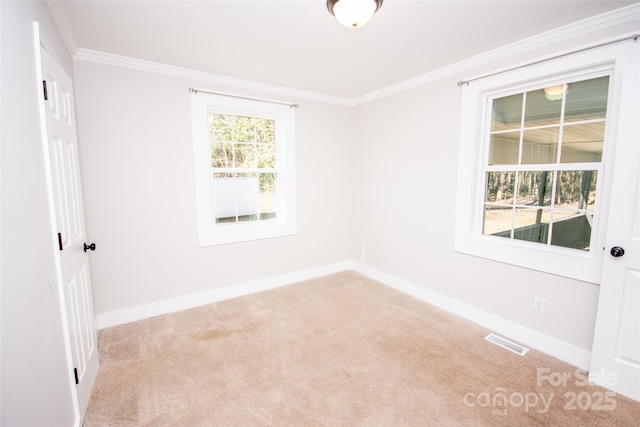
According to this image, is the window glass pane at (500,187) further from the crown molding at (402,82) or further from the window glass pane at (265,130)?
the window glass pane at (265,130)

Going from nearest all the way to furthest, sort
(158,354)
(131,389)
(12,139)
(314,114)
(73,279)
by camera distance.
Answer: (12,139), (73,279), (131,389), (158,354), (314,114)

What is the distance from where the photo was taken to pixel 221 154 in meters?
3.31

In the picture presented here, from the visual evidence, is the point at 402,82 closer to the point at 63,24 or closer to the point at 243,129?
the point at 243,129

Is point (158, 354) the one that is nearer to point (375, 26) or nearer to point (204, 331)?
point (204, 331)

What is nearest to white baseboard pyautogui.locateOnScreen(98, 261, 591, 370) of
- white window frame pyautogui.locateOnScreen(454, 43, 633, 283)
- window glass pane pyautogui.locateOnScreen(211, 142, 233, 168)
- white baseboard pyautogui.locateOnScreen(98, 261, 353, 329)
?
white baseboard pyautogui.locateOnScreen(98, 261, 353, 329)

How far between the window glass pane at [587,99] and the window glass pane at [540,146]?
0.50 ft

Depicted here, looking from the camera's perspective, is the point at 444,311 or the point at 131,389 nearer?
the point at 131,389

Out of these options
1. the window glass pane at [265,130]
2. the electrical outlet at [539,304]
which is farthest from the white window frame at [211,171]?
the electrical outlet at [539,304]

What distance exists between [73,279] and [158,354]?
37.4 inches

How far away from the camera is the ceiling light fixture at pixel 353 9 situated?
156cm

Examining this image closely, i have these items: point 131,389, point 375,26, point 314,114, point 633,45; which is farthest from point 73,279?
point 633,45

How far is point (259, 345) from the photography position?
2449mm

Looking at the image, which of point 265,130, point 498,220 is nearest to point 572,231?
point 498,220

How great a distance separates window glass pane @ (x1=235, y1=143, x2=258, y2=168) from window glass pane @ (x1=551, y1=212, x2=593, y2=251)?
3.05 m
